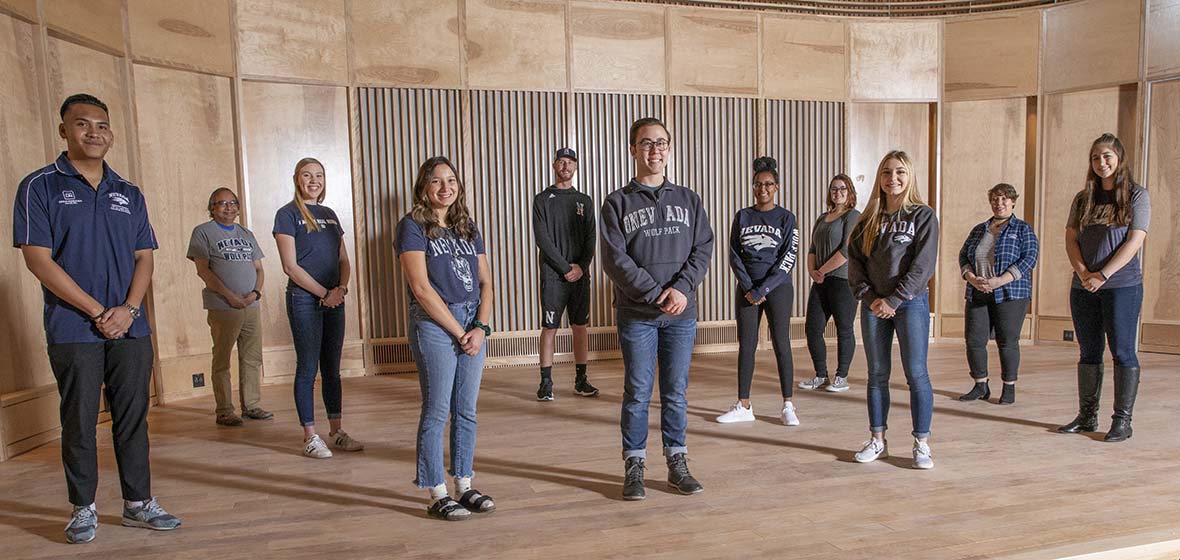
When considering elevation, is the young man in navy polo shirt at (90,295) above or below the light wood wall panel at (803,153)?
below

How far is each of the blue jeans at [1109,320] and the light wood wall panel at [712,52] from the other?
12.0 ft

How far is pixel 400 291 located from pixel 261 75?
2014mm

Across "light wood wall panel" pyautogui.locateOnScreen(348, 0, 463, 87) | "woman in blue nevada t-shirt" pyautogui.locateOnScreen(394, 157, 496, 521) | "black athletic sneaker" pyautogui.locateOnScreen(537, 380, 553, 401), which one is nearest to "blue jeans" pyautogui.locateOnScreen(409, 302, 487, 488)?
"woman in blue nevada t-shirt" pyautogui.locateOnScreen(394, 157, 496, 521)

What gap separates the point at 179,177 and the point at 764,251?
13.8 ft

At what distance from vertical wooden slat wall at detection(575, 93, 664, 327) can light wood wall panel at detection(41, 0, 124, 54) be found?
3.44 metres

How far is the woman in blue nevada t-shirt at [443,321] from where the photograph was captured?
2.75 meters

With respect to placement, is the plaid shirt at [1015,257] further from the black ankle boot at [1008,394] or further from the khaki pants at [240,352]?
the khaki pants at [240,352]

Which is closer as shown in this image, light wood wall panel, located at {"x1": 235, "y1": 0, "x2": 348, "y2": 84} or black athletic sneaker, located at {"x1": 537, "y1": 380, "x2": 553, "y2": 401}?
black athletic sneaker, located at {"x1": 537, "y1": 380, "x2": 553, "y2": 401}

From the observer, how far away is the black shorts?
16.1 feet

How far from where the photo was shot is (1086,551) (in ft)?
7.81

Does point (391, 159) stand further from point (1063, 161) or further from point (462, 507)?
point (1063, 161)

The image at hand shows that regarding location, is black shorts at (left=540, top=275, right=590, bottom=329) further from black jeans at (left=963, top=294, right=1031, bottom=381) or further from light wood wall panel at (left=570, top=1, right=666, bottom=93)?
black jeans at (left=963, top=294, right=1031, bottom=381)

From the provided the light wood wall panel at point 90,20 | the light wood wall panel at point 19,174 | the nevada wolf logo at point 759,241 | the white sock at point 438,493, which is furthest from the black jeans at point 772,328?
the light wood wall panel at point 90,20

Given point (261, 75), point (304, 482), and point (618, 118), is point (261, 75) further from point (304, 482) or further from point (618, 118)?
point (304, 482)
